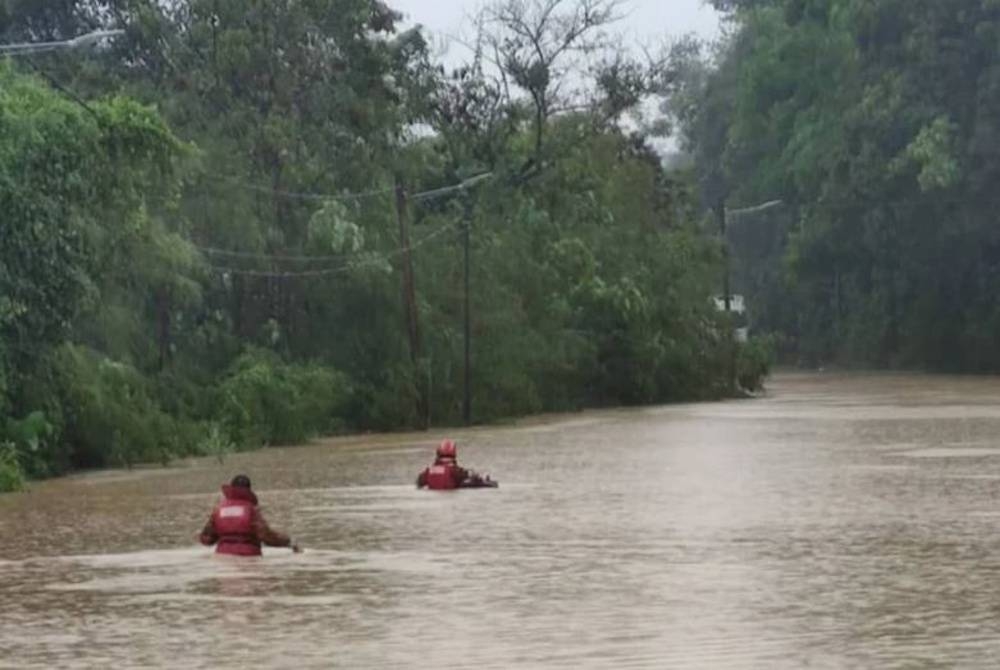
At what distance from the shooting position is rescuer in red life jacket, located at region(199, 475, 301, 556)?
25.2m

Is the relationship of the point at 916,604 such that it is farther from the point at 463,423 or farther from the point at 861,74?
the point at 861,74

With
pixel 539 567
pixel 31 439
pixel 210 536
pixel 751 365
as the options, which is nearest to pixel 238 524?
pixel 210 536

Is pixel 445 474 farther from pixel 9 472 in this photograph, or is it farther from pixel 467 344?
pixel 467 344

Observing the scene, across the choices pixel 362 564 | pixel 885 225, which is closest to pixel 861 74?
pixel 885 225

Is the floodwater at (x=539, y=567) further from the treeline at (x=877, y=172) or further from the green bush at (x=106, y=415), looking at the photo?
the treeline at (x=877, y=172)

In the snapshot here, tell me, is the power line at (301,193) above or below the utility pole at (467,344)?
above

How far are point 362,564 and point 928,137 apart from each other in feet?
231

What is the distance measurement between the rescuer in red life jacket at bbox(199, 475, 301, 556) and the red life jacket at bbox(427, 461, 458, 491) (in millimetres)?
10353

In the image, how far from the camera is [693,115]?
431ft

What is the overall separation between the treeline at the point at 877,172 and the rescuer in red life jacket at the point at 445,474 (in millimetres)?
57494

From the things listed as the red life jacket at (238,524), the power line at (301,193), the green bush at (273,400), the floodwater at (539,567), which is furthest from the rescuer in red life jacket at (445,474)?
the power line at (301,193)

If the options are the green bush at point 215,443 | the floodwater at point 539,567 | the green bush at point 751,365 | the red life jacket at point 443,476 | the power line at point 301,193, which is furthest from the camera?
the green bush at point 751,365

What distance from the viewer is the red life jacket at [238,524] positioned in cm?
2525

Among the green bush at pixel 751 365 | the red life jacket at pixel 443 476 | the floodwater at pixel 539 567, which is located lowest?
the floodwater at pixel 539 567
